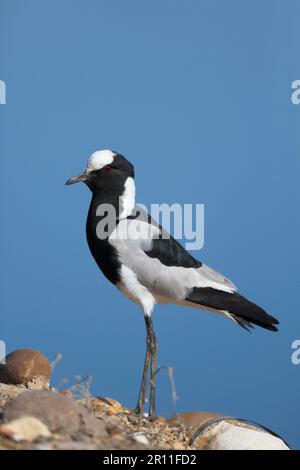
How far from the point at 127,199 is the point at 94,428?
2223 mm

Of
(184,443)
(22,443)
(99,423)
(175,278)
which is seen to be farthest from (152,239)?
(22,443)

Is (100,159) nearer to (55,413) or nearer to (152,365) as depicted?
(152,365)

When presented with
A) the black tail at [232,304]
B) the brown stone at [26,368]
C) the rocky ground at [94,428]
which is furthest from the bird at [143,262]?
the brown stone at [26,368]

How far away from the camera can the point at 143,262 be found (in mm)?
4879

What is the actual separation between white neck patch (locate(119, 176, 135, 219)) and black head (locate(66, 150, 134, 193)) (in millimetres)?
45

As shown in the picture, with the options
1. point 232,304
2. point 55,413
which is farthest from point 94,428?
point 232,304

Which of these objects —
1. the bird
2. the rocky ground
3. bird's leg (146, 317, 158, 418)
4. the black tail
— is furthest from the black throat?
the rocky ground

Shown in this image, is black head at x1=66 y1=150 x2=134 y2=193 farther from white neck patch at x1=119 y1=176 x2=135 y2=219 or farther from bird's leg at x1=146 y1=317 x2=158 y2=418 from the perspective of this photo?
bird's leg at x1=146 y1=317 x2=158 y2=418

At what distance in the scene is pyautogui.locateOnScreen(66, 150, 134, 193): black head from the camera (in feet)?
16.5

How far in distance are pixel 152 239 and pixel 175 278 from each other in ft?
1.04

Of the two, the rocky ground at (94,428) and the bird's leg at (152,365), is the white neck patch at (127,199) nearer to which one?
the bird's leg at (152,365)

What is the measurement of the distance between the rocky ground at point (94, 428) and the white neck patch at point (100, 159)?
1578 millimetres

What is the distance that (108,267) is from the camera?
16.1 ft
